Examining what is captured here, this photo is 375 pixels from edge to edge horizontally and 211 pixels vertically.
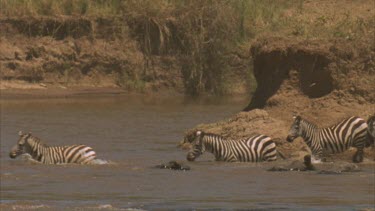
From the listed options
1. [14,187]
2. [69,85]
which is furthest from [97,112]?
[14,187]

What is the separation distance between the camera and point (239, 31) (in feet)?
149

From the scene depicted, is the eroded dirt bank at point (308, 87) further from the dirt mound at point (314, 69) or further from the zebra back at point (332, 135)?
the zebra back at point (332, 135)

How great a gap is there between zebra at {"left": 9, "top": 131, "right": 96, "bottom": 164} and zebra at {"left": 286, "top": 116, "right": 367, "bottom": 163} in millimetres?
3408

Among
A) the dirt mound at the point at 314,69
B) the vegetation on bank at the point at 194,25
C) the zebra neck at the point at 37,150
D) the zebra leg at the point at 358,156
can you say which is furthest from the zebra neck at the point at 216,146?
the vegetation on bank at the point at 194,25

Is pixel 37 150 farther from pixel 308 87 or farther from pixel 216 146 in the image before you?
pixel 308 87

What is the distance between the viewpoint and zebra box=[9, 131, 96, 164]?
23.6 meters

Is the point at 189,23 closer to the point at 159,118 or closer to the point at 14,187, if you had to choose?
the point at 159,118

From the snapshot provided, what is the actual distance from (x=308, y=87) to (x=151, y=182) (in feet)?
19.5

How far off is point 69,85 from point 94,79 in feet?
3.26

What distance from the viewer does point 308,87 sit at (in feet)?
84.3

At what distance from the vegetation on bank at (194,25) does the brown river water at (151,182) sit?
13.0 metres

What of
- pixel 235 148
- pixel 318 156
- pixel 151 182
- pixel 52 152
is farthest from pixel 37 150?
pixel 318 156

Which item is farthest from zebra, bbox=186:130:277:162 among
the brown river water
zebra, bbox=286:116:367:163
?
zebra, bbox=286:116:367:163

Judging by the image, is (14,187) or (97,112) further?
(97,112)
